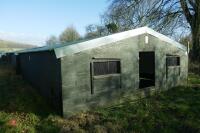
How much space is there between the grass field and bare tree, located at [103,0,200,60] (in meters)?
9.65

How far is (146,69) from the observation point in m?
13.3

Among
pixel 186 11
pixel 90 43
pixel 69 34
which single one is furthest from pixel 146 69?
pixel 69 34

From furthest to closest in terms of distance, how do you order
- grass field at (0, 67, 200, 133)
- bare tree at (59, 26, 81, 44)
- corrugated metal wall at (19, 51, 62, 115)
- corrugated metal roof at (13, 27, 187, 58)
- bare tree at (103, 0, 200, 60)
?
bare tree at (59, 26, 81, 44), bare tree at (103, 0, 200, 60), corrugated metal wall at (19, 51, 62, 115), corrugated metal roof at (13, 27, 187, 58), grass field at (0, 67, 200, 133)

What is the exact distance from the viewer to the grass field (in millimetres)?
7422

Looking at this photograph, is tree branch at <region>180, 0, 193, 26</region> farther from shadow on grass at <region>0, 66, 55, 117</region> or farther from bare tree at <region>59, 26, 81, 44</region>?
bare tree at <region>59, 26, 81, 44</region>

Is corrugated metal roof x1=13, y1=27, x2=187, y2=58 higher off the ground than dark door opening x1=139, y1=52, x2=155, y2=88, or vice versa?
corrugated metal roof x1=13, y1=27, x2=187, y2=58

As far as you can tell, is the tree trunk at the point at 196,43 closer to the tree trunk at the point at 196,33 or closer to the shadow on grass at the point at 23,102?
the tree trunk at the point at 196,33

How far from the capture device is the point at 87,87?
8.61 meters

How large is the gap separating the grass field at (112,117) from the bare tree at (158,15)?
965cm

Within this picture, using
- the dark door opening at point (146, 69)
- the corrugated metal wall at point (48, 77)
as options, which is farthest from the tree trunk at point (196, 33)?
the corrugated metal wall at point (48, 77)

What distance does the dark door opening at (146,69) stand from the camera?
12.6 metres

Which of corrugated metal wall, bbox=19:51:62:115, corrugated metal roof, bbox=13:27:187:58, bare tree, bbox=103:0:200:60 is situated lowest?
corrugated metal wall, bbox=19:51:62:115

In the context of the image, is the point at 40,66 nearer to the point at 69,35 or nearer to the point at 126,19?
the point at 126,19

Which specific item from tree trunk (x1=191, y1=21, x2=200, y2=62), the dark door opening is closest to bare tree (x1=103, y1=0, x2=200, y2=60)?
tree trunk (x1=191, y1=21, x2=200, y2=62)
